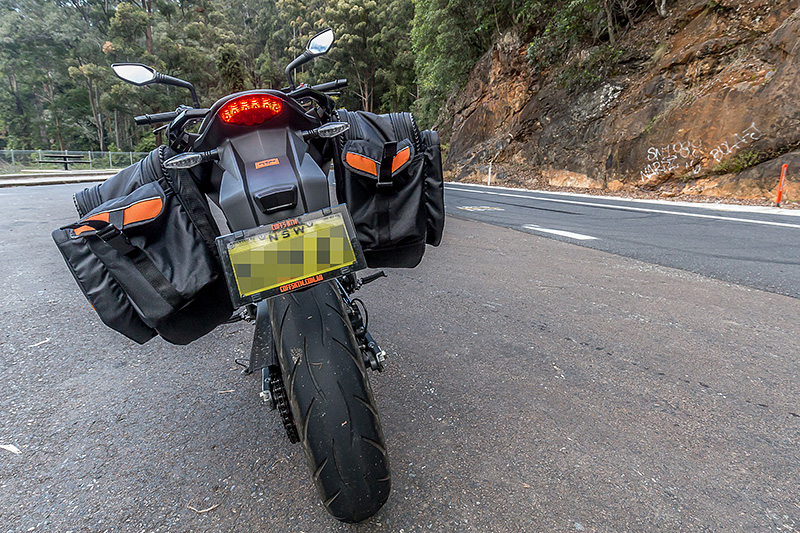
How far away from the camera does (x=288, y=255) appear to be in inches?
47.4

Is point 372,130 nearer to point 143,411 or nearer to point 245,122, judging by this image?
point 245,122

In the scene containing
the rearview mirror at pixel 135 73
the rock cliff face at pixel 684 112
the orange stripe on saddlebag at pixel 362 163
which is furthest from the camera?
the rock cliff face at pixel 684 112

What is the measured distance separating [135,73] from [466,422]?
2.07m

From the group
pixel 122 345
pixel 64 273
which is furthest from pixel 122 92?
pixel 122 345

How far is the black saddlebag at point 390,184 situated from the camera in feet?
5.23

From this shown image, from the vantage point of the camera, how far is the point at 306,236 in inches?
47.9

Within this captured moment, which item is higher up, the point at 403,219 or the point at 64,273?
the point at 403,219

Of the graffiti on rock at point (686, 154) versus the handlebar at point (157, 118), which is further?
the graffiti on rock at point (686, 154)

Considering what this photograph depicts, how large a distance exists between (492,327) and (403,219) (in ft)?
4.56

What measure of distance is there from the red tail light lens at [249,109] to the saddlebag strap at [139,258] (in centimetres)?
51

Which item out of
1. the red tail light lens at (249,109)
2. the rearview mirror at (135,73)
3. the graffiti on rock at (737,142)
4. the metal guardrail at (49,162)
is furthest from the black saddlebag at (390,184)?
the metal guardrail at (49,162)

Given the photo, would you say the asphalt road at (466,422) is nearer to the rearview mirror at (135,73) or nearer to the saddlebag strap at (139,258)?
the saddlebag strap at (139,258)

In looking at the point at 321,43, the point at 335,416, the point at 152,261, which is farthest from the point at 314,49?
the point at 335,416

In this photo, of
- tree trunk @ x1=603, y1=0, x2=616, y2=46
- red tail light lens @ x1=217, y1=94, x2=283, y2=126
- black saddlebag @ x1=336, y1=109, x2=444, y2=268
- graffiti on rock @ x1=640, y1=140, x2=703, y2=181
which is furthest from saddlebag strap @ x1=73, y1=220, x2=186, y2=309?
tree trunk @ x1=603, y1=0, x2=616, y2=46
